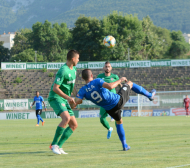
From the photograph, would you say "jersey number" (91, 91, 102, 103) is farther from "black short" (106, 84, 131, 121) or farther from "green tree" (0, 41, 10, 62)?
"green tree" (0, 41, 10, 62)

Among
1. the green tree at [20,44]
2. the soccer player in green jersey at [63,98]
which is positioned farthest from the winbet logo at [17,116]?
the green tree at [20,44]

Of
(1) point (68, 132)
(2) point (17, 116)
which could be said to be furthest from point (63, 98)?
(2) point (17, 116)

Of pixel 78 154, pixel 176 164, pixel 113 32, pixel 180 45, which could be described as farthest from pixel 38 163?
pixel 180 45

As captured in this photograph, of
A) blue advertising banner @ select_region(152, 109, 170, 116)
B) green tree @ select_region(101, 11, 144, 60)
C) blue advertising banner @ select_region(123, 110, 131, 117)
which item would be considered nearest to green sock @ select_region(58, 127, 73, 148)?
blue advertising banner @ select_region(123, 110, 131, 117)

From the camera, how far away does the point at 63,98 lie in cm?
768

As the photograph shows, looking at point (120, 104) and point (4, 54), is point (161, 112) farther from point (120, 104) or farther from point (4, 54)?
point (4, 54)

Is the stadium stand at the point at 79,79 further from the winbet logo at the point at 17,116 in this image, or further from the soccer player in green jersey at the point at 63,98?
the soccer player in green jersey at the point at 63,98

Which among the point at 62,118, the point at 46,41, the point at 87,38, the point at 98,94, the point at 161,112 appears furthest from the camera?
the point at 46,41

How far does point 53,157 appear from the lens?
6930 mm

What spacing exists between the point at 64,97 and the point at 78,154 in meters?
1.30

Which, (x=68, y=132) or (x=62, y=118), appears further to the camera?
(x=68, y=132)

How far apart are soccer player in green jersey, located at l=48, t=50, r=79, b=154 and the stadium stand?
115 feet

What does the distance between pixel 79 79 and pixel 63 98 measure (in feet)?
134

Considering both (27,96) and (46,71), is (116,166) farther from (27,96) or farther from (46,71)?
(46,71)
